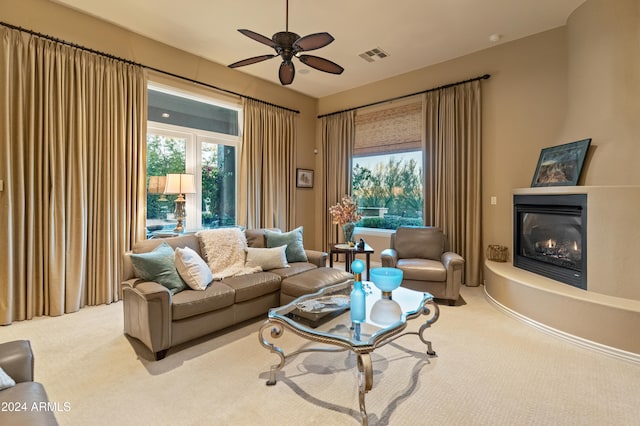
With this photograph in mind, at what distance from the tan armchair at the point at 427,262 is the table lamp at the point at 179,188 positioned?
2657 millimetres

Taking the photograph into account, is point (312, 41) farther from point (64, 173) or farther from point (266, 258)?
point (64, 173)

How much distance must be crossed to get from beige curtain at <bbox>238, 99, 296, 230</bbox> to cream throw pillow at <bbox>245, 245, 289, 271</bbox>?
4.92 ft

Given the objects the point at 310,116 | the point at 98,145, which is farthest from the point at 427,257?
the point at 98,145

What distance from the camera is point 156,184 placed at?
13.0 ft

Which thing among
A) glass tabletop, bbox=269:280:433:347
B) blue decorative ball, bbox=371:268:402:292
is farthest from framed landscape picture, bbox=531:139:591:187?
blue decorative ball, bbox=371:268:402:292

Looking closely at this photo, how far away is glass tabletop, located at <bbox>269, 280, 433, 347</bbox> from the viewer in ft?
6.23

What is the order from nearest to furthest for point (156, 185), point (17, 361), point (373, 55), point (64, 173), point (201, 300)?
point (17, 361)
point (201, 300)
point (64, 173)
point (156, 185)
point (373, 55)

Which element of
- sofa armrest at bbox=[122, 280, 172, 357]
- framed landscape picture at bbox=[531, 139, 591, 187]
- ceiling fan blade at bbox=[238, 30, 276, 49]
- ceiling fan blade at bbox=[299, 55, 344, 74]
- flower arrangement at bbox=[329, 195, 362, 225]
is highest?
ceiling fan blade at bbox=[238, 30, 276, 49]

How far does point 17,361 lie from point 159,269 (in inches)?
51.8

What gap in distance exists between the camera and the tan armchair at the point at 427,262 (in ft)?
11.4

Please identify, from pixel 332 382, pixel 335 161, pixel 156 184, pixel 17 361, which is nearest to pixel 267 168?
pixel 335 161

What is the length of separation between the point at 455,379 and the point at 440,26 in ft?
12.3

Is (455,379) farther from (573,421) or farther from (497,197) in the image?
(497,197)

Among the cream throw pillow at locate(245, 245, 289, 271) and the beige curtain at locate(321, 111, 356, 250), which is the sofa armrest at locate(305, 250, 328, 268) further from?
the beige curtain at locate(321, 111, 356, 250)
